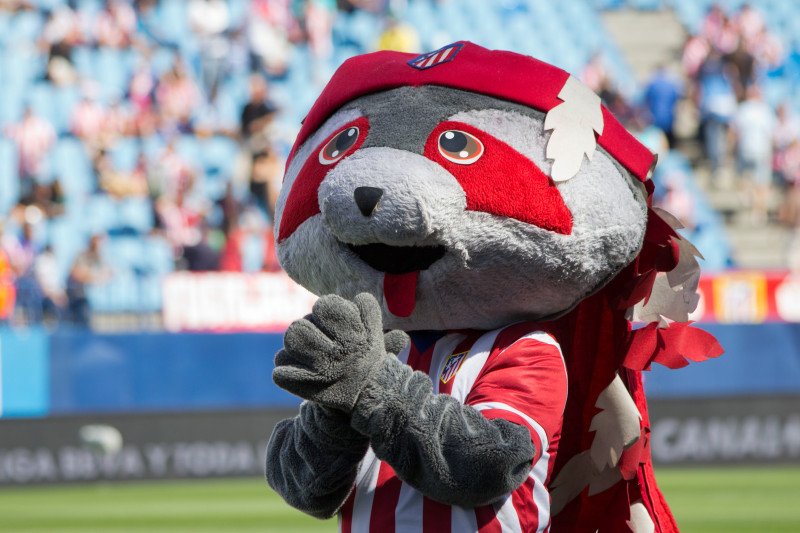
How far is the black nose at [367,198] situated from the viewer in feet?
6.69

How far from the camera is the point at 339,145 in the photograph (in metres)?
2.26

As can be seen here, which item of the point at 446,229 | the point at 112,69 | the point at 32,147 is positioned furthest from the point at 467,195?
the point at 112,69

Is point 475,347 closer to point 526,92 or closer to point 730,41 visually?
point 526,92

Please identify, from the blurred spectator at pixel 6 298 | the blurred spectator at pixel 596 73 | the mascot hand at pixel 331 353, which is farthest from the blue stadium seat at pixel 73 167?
the mascot hand at pixel 331 353

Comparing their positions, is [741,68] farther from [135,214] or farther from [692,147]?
[135,214]

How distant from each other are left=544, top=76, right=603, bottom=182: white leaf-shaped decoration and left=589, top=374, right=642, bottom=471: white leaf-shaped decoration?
558 millimetres

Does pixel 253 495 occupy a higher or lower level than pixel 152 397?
lower

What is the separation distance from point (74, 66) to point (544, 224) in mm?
10870

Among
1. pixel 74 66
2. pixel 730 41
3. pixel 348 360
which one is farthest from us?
pixel 730 41

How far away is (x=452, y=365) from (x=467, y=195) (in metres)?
0.35

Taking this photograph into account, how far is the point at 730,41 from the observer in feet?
42.5

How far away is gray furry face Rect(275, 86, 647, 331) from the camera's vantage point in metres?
2.08

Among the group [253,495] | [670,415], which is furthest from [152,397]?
[670,415]

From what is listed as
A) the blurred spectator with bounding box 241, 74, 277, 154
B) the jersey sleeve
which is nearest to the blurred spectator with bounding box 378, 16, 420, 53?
the blurred spectator with bounding box 241, 74, 277, 154
